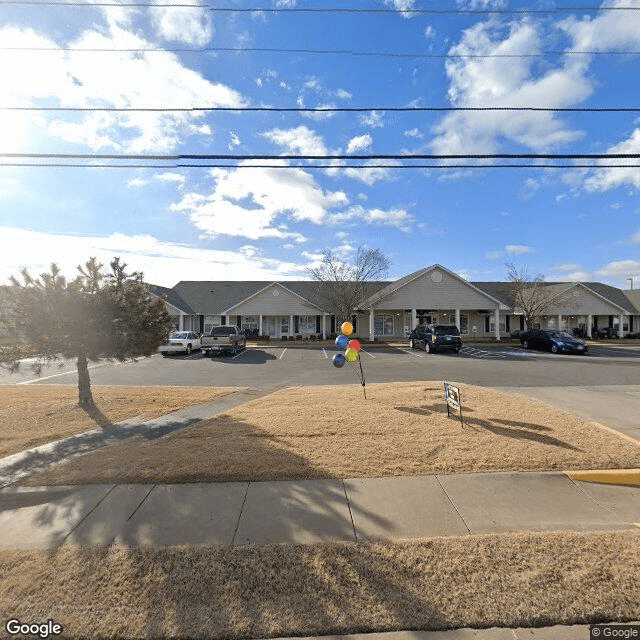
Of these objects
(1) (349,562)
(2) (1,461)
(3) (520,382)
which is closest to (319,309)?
(3) (520,382)

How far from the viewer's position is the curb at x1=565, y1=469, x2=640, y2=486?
4.65m

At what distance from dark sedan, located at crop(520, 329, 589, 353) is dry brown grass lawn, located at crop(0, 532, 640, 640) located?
24.1 metres

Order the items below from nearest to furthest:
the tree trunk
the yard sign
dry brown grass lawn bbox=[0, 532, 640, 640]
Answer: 1. dry brown grass lawn bbox=[0, 532, 640, 640]
2. the yard sign
3. the tree trunk

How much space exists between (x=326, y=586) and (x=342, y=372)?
12958mm

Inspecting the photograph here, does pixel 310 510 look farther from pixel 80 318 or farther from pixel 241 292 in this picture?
pixel 241 292

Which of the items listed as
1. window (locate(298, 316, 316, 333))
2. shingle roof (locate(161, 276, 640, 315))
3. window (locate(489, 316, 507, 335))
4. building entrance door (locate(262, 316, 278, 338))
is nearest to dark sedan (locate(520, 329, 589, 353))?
shingle roof (locate(161, 276, 640, 315))

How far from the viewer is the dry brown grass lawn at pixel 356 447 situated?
4.84 m

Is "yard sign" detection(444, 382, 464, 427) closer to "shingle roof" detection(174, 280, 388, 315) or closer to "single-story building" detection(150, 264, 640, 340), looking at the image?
"single-story building" detection(150, 264, 640, 340)

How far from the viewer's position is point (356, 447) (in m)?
5.61

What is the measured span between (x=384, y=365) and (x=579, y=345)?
14.4 meters

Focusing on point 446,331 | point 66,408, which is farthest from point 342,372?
point 446,331

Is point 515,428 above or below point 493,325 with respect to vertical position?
below

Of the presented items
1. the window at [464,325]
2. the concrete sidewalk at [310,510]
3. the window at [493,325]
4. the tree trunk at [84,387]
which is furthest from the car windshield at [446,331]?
the tree trunk at [84,387]

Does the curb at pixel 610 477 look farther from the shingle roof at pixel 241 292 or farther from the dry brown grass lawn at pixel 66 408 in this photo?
the shingle roof at pixel 241 292
